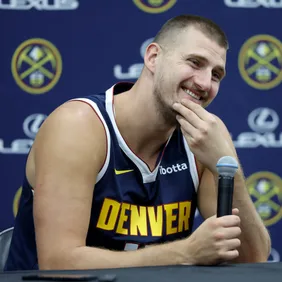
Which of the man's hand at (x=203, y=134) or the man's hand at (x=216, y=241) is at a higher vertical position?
the man's hand at (x=203, y=134)

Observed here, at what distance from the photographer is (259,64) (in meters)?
2.49

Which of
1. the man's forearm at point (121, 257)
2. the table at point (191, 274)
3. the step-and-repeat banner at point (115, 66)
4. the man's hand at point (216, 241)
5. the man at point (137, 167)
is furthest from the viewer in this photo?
the step-and-repeat banner at point (115, 66)

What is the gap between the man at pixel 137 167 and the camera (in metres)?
1.71

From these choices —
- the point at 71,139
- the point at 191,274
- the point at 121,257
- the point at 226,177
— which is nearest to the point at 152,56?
the point at 71,139

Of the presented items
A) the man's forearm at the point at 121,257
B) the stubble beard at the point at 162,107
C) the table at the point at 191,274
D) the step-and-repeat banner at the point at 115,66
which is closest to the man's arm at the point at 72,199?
the man's forearm at the point at 121,257

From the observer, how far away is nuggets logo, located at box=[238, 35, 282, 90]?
2.48 metres

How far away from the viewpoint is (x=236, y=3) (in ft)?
8.11

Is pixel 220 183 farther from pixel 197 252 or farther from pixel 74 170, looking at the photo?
pixel 74 170

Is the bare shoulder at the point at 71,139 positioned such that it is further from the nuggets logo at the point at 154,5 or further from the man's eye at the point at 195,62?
the nuggets logo at the point at 154,5

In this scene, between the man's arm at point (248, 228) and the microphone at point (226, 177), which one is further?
the man's arm at point (248, 228)

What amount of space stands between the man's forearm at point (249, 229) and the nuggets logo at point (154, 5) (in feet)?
2.68

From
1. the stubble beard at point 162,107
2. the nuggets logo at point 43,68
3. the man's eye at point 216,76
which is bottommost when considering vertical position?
the stubble beard at point 162,107

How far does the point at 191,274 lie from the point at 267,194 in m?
1.42

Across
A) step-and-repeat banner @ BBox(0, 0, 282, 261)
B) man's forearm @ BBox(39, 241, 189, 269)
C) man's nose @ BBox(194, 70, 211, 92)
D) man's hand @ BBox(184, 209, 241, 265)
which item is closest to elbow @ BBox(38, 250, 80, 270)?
man's forearm @ BBox(39, 241, 189, 269)
